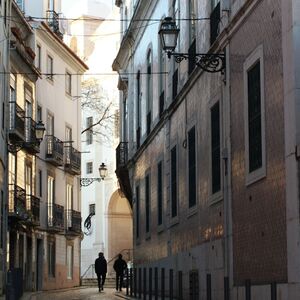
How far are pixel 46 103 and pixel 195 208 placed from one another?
2198 cm

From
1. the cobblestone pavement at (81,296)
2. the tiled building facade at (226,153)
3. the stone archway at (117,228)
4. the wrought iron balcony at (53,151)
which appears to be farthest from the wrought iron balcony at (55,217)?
the stone archway at (117,228)

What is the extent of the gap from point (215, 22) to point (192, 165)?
399 centimetres

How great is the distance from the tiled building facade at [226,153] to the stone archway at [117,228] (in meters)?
31.6

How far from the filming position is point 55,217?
40469mm

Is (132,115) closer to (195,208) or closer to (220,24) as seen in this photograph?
(195,208)

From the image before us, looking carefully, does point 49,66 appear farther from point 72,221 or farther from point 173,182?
point 173,182

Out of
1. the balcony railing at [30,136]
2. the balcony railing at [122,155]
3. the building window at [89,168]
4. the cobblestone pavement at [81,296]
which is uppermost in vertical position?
the building window at [89,168]

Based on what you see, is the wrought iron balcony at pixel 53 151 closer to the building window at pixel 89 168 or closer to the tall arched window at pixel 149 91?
the tall arched window at pixel 149 91

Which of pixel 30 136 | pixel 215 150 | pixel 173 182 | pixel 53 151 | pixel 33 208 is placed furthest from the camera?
pixel 53 151

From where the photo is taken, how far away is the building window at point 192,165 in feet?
65.4

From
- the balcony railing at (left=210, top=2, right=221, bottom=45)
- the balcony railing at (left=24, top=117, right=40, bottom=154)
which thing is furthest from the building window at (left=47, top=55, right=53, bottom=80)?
the balcony railing at (left=210, top=2, right=221, bottom=45)

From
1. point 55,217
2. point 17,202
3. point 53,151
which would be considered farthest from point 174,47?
point 55,217

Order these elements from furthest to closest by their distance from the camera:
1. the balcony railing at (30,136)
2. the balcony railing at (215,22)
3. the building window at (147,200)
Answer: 1. the balcony railing at (30,136)
2. the building window at (147,200)
3. the balcony railing at (215,22)

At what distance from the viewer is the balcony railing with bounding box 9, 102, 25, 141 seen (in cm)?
3195
